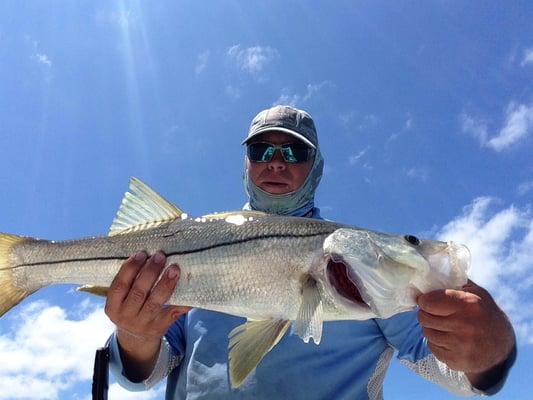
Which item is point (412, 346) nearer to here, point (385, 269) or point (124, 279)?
point (385, 269)

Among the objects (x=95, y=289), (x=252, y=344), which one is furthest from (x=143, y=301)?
(x=252, y=344)

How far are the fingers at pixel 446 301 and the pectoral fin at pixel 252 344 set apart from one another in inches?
44.1

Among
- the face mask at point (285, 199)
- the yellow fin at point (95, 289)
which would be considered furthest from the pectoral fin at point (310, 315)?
the face mask at point (285, 199)

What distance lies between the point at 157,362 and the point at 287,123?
3.37m

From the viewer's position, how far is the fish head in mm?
3529

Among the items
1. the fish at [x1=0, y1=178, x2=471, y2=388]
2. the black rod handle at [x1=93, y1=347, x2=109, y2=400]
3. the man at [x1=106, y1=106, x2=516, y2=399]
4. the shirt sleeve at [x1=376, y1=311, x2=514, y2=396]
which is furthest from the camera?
the black rod handle at [x1=93, y1=347, x2=109, y2=400]

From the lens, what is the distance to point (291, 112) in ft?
22.6

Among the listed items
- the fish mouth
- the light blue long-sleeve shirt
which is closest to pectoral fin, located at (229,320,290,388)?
the fish mouth

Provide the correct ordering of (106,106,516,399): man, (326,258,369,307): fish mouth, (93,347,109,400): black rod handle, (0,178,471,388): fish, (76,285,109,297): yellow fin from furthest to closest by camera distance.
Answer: (93,347,109,400): black rod handle → (76,285,109,297): yellow fin → (326,258,369,307): fish mouth → (0,178,471,388): fish → (106,106,516,399): man

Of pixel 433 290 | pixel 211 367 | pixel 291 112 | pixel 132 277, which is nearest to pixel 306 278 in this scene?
pixel 433 290

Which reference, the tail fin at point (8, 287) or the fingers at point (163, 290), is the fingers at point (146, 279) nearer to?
the fingers at point (163, 290)

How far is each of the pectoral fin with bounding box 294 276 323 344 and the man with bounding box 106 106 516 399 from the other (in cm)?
71

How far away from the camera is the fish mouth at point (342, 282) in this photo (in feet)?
12.5

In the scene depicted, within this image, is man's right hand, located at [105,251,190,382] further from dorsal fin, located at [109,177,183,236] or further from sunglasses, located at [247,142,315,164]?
sunglasses, located at [247,142,315,164]
